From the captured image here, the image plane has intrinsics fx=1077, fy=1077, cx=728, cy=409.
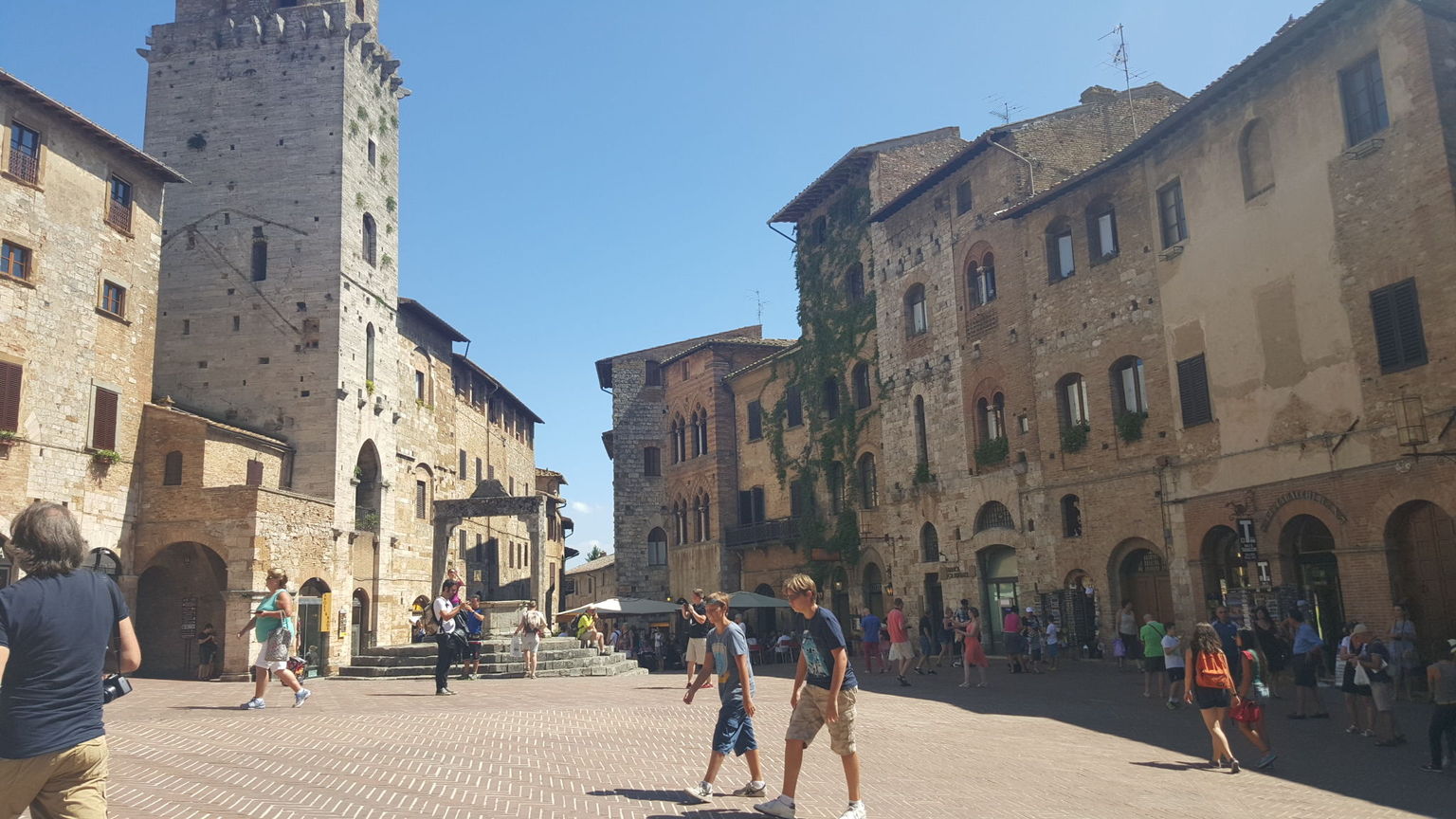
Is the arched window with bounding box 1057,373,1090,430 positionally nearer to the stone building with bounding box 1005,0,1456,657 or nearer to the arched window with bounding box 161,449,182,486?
the stone building with bounding box 1005,0,1456,657

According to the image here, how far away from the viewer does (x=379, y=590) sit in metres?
31.3

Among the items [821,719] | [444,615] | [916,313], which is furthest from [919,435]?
[821,719]

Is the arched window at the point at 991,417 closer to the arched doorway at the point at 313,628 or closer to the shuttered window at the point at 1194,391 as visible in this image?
the shuttered window at the point at 1194,391

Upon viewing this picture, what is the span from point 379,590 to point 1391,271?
85.8ft

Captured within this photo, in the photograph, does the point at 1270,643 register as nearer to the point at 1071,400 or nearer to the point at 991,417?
the point at 1071,400

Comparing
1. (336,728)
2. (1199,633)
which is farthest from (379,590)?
(1199,633)

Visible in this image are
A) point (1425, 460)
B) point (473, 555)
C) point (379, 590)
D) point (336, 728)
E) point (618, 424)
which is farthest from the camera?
point (618, 424)

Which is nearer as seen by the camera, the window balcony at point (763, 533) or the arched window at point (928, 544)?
the arched window at point (928, 544)

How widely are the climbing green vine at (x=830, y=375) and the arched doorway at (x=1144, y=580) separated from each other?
38.7 feet

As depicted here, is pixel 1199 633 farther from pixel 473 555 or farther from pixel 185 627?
pixel 473 555

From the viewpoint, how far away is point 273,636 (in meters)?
14.4

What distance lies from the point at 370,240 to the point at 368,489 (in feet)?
25.0

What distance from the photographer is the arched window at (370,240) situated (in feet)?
108

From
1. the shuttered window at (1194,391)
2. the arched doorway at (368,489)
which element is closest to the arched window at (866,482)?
the shuttered window at (1194,391)
